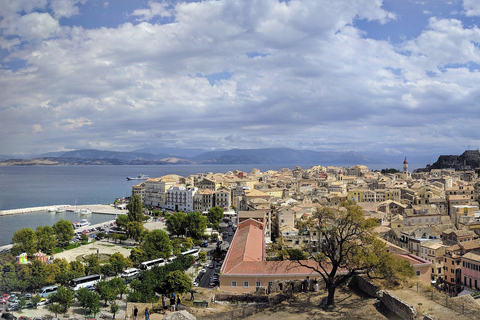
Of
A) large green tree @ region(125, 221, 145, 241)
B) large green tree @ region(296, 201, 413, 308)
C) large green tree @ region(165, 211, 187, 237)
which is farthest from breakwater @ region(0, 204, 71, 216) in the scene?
large green tree @ region(296, 201, 413, 308)

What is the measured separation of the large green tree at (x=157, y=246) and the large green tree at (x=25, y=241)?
849 centimetres

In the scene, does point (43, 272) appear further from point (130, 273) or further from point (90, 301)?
point (90, 301)

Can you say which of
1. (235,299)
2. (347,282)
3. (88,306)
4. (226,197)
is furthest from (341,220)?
(226,197)

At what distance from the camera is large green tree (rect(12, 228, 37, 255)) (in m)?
30.0

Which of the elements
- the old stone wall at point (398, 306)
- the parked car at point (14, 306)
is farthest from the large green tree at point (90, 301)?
the old stone wall at point (398, 306)

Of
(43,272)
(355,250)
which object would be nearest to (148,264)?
(43,272)

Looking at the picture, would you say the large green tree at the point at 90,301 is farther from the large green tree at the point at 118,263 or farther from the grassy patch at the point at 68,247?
the grassy patch at the point at 68,247

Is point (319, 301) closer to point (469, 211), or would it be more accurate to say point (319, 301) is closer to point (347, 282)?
point (347, 282)

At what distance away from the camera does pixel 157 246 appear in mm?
30172

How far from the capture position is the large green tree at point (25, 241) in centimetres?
2998

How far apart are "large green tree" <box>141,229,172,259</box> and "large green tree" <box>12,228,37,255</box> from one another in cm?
849

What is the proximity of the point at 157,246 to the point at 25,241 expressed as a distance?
10.4 meters

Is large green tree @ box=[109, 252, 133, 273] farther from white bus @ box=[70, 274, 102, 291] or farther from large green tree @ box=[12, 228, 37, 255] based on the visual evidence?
large green tree @ box=[12, 228, 37, 255]

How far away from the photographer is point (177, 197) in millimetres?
59719
